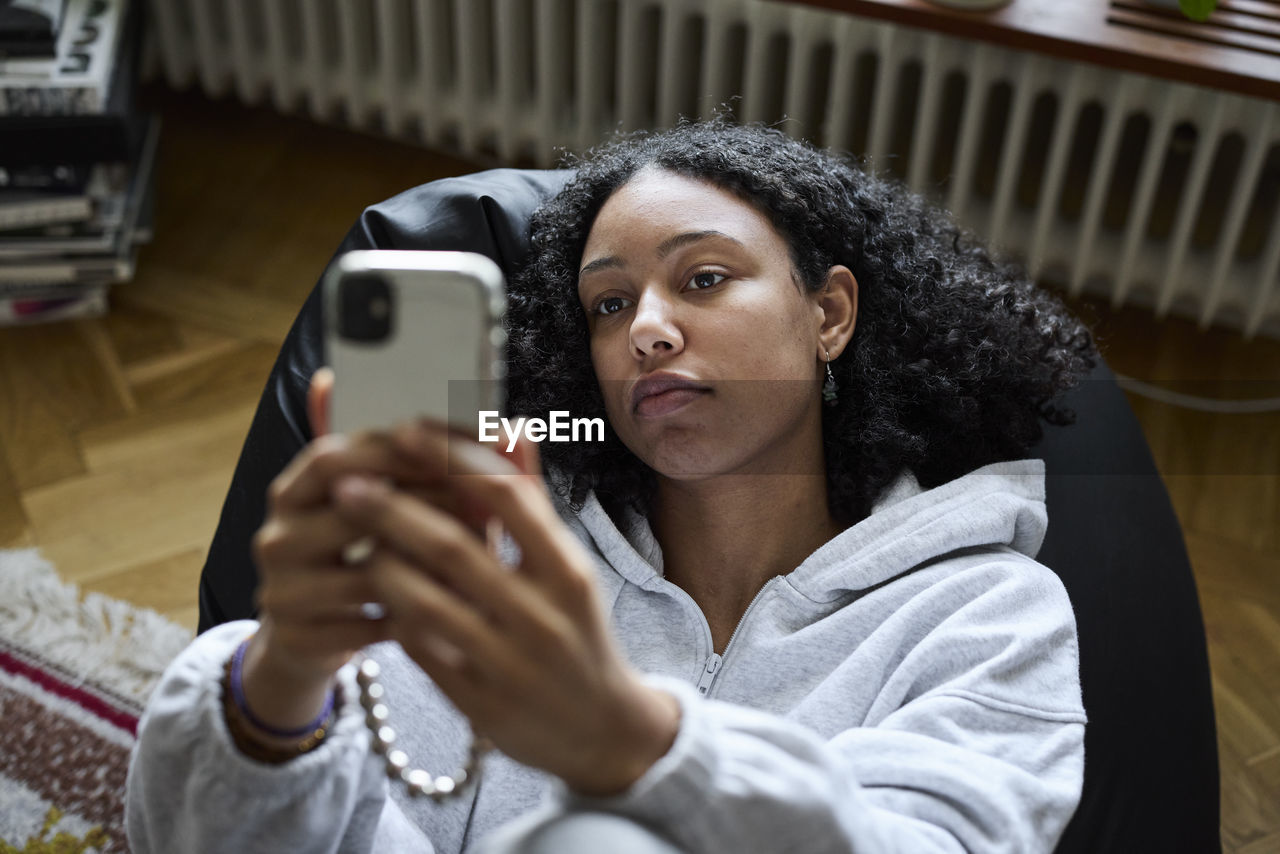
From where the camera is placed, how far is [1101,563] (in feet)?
4.33

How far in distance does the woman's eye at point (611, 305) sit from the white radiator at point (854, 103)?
0.96 meters

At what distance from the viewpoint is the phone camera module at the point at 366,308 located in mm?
627

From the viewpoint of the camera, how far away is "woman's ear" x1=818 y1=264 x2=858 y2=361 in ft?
4.16

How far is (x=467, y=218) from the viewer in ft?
4.53

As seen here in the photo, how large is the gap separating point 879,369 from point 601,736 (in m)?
0.73

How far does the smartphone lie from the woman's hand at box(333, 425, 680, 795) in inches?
0.8

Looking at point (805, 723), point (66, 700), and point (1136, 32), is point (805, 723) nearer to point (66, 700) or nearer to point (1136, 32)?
point (66, 700)

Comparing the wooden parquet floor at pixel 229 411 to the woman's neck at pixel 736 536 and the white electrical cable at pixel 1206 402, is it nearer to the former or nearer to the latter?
the white electrical cable at pixel 1206 402

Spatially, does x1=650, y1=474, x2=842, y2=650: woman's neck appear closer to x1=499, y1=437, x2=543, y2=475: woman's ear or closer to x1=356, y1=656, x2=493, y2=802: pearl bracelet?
x1=356, y1=656, x2=493, y2=802: pearl bracelet

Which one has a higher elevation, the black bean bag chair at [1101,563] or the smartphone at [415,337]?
the smartphone at [415,337]

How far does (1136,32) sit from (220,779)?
1654 mm

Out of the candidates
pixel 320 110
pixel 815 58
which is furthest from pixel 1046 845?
pixel 320 110

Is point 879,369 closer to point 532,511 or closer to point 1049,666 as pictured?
point 1049,666

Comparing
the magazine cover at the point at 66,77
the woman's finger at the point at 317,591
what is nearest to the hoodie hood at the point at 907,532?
the woman's finger at the point at 317,591
